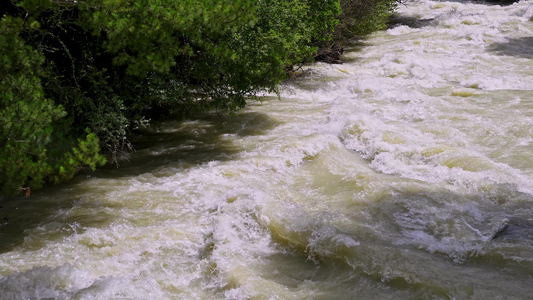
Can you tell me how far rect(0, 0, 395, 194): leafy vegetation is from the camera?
4.52 meters

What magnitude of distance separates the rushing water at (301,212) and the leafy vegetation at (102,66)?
0.64 meters

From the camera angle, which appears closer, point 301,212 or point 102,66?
point 301,212

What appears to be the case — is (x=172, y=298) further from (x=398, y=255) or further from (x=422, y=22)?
(x=422, y=22)

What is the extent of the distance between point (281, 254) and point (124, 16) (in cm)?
297

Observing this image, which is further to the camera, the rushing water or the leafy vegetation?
the leafy vegetation

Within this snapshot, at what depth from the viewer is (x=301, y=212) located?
508 cm

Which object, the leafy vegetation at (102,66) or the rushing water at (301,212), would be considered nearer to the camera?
the rushing water at (301,212)

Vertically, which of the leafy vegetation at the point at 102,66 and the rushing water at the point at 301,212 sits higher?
the leafy vegetation at the point at 102,66

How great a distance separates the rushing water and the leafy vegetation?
64cm

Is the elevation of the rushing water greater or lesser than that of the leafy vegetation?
lesser

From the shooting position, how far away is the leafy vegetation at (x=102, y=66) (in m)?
4.52

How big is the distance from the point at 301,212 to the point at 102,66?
129 inches

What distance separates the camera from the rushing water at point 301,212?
152 inches

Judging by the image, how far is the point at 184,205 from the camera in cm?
530
